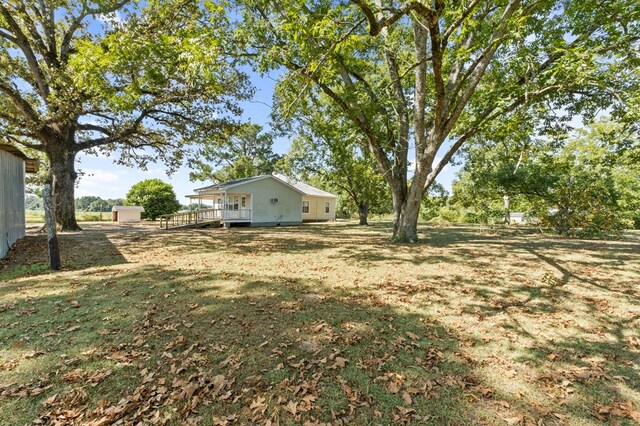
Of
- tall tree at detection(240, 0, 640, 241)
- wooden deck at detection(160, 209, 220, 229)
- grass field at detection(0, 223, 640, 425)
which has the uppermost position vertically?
tall tree at detection(240, 0, 640, 241)

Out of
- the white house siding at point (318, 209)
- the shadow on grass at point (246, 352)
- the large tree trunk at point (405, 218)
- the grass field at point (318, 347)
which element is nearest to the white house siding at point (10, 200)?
the grass field at point (318, 347)

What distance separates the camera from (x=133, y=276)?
625 cm

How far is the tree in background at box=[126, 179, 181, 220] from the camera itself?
30469 mm

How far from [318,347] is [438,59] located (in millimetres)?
6631

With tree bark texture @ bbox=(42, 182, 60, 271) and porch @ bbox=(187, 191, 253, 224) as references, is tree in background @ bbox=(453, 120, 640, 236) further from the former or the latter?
porch @ bbox=(187, 191, 253, 224)

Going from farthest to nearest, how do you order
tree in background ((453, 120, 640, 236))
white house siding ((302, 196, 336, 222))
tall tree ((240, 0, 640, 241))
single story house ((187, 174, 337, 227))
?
1. white house siding ((302, 196, 336, 222))
2. single story house ((187, 174, 337, 227))
3. tree in background ((453, 120, 640, 236))
4. tall tree ((240, 0, 640, 241))

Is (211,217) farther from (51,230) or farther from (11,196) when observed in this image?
(51,230)

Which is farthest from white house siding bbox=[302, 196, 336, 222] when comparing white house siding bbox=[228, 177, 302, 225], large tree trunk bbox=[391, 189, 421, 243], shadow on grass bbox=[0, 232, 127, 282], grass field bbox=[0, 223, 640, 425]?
grass field bbox=[0, 223, 640, 425]

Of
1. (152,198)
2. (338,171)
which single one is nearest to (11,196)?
(338,171)

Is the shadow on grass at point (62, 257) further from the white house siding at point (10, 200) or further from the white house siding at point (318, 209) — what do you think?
the white house siding at point (318, 209)

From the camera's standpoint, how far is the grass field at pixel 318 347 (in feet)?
8.52

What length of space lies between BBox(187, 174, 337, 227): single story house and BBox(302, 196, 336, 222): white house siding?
67.9 inches

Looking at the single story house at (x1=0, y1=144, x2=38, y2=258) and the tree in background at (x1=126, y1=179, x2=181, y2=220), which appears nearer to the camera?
the single story house at (x1=0, y1=144, x2=38, y2=258)

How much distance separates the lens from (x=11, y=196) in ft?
32.4
